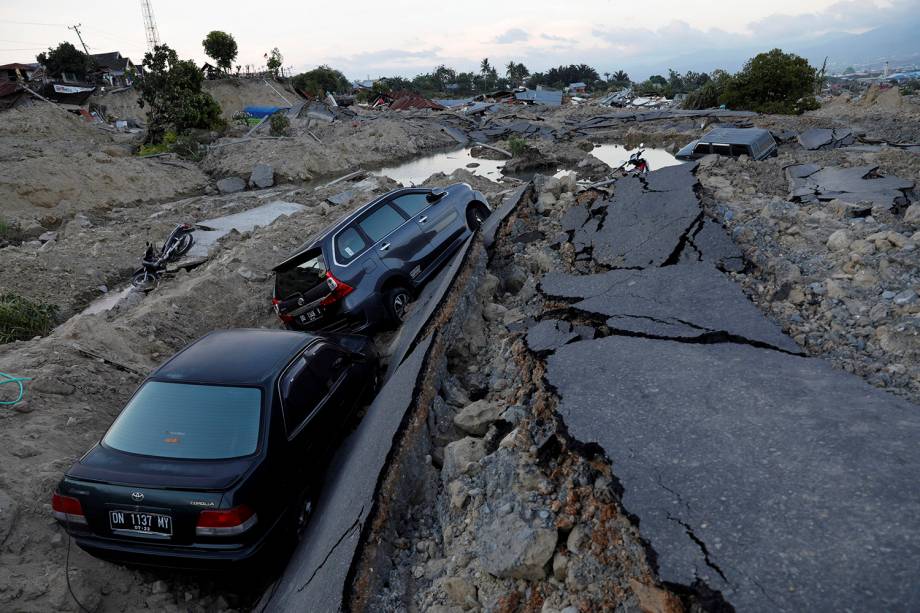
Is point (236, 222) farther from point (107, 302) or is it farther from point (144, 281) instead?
point (107, 302)

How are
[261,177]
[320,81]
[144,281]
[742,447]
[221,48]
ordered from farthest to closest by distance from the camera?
[320,81], [221,48], [261,177], [144,281], [742,447]

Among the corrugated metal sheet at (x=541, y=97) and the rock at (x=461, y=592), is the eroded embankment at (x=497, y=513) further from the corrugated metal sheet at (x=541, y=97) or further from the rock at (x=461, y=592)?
the corrugated metal sheet at (x=541, y=97)

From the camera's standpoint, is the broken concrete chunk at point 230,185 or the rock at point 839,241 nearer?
the rock at point 839,241

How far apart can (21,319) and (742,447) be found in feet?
33.9

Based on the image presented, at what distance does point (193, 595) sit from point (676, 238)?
540 cm

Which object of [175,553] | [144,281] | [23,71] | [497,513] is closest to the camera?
[497,513]

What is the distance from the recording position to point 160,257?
1135 centimetres

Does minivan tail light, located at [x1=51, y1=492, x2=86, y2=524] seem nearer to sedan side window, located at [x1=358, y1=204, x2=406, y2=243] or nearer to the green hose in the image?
the green hose

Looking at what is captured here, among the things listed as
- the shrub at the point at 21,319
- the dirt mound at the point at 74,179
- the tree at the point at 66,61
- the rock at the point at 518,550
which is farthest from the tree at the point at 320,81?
the rock at the point at 518,550

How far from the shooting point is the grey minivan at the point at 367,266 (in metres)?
6.41

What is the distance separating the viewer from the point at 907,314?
3.60 m

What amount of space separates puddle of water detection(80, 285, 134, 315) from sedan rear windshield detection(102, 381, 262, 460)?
663 centimetres

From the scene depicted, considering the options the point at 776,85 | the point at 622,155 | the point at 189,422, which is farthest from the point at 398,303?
the point at 776,85

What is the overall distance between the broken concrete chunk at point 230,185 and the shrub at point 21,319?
512 inches
